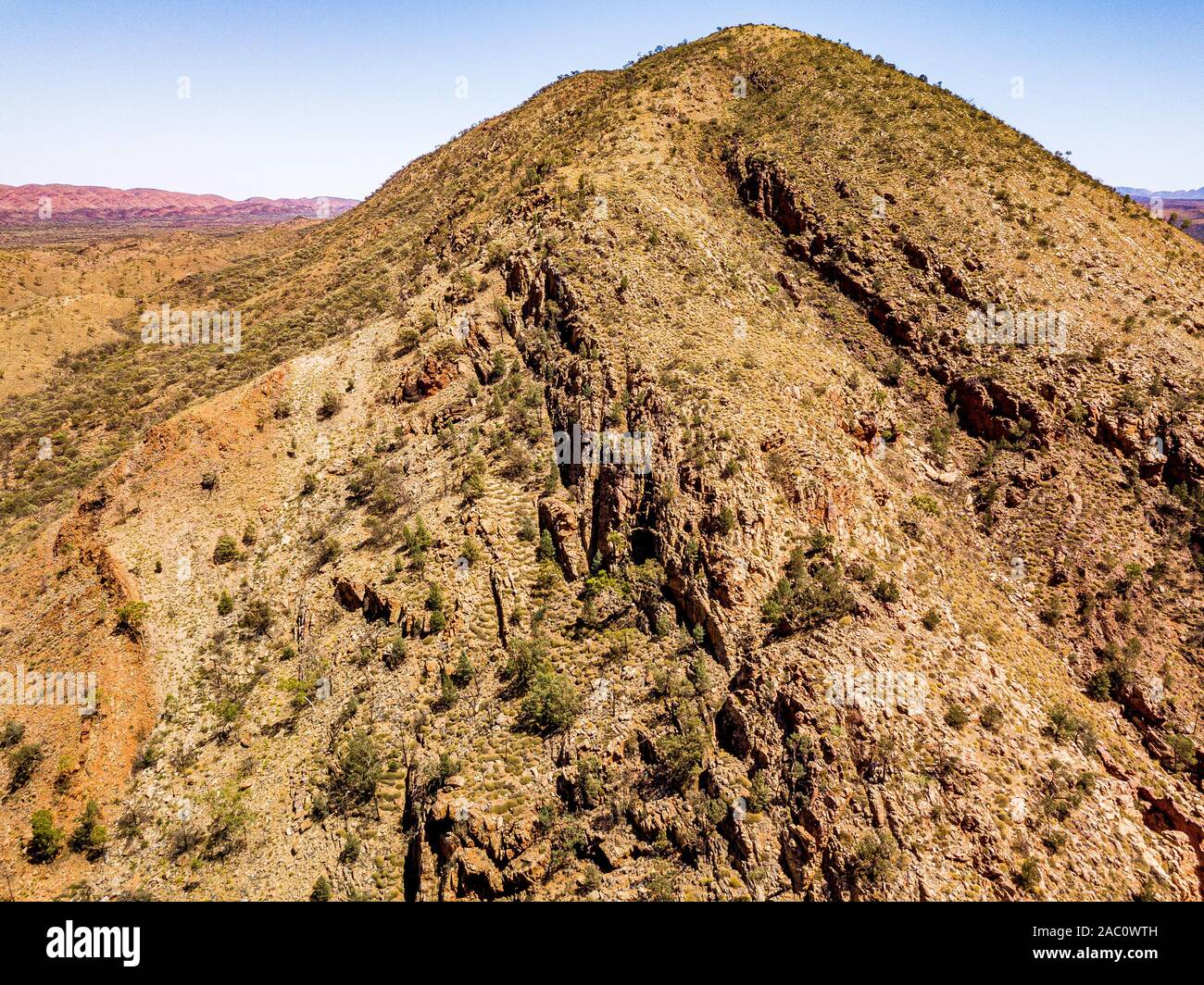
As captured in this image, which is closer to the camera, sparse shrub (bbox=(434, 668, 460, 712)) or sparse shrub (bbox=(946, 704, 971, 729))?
sparse shrub (bbox=(946, 704, 971, 729))

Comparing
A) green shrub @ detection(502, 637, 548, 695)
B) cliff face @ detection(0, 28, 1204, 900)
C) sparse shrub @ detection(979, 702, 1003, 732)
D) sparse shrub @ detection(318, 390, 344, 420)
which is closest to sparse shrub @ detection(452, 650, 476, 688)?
cliff face @ detection(0, 28, 1204, 900)

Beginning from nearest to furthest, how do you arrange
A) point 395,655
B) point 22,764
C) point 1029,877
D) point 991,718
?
point 1029,877 < point 991,718 < point 22,764 < point 395,655

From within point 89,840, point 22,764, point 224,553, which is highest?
point 224,553

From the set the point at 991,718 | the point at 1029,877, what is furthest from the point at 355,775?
the point at 991,718

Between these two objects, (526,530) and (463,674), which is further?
(526,530)

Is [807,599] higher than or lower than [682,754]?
higher

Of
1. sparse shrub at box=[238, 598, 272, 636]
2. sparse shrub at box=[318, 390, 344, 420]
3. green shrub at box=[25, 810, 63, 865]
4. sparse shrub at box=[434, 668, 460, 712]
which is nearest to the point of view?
green shrub at box=[25, 810, 63, 865]

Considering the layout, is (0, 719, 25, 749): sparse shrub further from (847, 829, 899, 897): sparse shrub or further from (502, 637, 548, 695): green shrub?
(847, 829, 899, 897): sparse shrub

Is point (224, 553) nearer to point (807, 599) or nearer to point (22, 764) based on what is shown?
point (22, 764)

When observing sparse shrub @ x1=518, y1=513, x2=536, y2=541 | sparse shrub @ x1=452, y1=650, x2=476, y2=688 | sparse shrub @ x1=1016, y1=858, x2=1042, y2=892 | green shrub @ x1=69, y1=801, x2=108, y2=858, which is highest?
sparse shrub @ x1=518, y1=513, x2=536, y2=541
